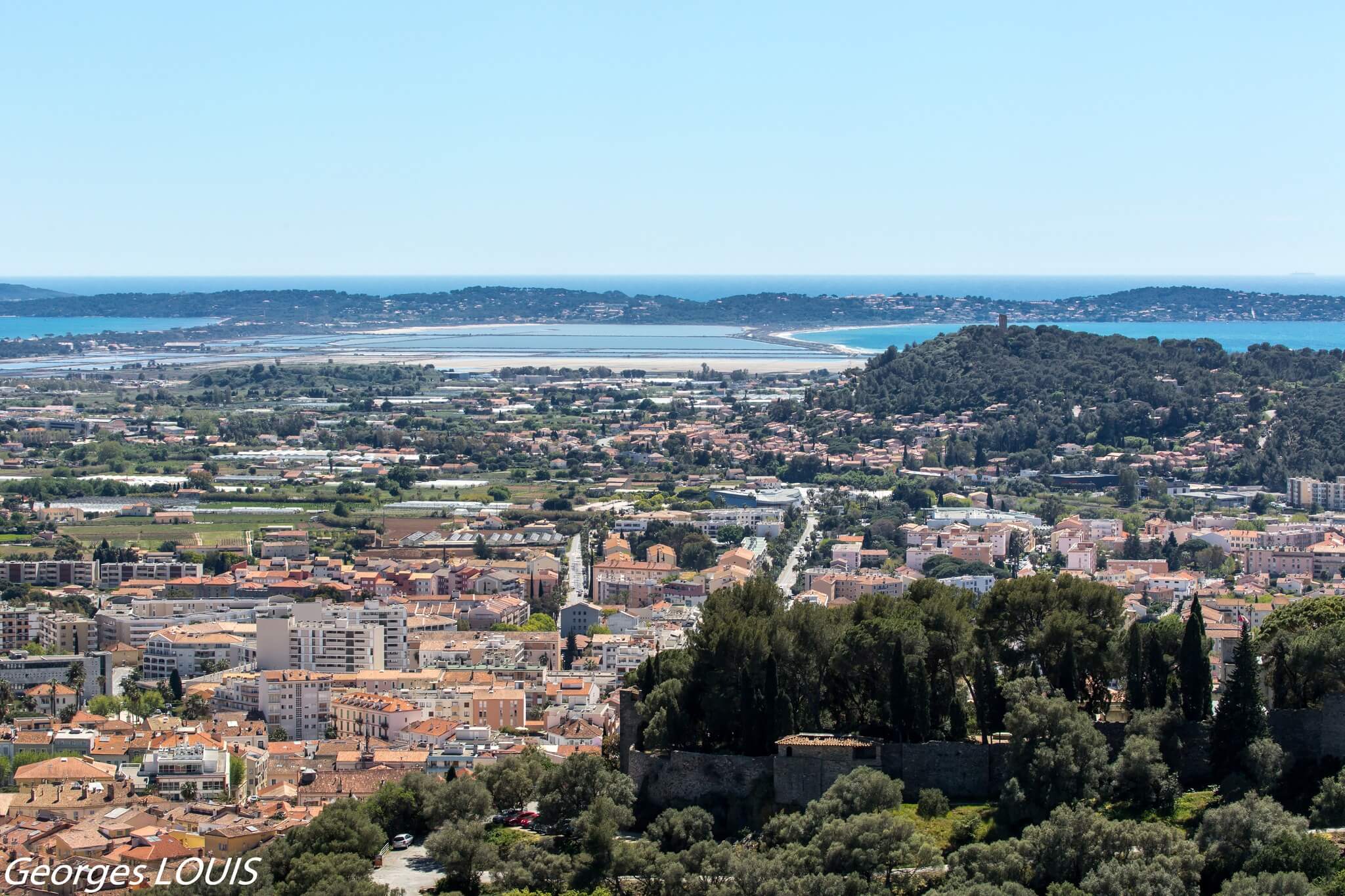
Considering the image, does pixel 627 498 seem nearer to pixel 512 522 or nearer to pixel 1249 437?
pixel 512 522

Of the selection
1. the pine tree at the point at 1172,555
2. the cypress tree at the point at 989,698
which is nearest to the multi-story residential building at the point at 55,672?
the cypress tree at the point at 989,698

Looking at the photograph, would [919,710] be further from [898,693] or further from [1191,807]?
[1191,807]

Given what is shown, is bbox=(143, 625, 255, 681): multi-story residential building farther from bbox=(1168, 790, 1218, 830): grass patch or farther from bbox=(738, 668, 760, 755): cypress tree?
bbox=(1168, 790, 1218, 830): grass patch

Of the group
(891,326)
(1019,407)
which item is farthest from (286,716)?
(891,326)

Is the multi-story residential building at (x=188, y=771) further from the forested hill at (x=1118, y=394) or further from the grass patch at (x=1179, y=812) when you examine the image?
the forested hill at (x=1118, y=394)

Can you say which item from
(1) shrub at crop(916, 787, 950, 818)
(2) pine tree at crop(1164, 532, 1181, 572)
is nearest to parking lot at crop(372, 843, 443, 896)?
(1) shrub at crop(916, 787, 950, 818)

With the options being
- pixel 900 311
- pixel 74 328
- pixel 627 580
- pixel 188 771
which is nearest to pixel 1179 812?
pixel 188 771

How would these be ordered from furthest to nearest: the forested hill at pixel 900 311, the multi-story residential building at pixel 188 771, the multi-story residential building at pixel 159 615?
the forested hill at pixel 900 311 → the multi-story residential building at pixel 159 615 → the multi-story residential building at pixel 188 771
